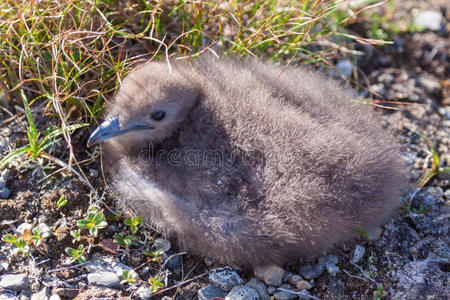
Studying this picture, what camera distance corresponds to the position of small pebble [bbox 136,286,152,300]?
7.57ft

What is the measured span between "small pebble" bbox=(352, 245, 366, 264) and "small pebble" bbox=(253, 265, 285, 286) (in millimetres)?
432

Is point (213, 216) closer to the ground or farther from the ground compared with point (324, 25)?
closer to the ground

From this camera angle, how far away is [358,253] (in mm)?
2551

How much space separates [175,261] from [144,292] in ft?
0.87

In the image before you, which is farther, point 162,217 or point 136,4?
point 136,4

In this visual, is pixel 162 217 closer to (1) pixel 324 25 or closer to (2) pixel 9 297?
(2) pixel 9 297

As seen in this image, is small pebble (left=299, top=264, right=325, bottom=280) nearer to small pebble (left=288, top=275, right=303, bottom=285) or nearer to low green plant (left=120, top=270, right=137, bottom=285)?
small pebble (left=288, top=275, right=303, bottom=285)

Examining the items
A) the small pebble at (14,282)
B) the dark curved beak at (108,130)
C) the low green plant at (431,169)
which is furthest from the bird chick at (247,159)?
the small pebble at (14,282)

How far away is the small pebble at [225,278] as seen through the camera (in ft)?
7.84

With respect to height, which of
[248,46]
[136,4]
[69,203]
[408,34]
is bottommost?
[69,203]

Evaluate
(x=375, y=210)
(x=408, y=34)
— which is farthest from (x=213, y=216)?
(x=408, y=34)

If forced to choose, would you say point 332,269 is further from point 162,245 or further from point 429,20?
point 429,20

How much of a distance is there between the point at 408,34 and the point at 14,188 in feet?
11.1

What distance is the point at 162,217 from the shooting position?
246 centimetres
